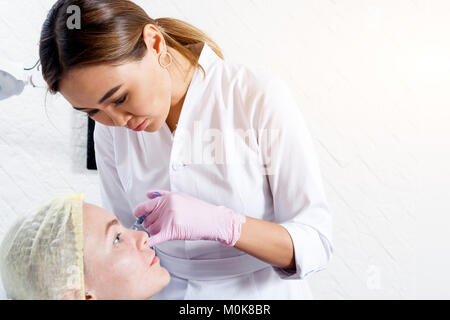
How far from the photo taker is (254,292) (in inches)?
37.5

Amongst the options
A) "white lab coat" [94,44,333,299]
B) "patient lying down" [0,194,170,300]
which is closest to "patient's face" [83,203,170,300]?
"patient lying down" [0,194,170,300]

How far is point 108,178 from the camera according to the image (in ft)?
3.46

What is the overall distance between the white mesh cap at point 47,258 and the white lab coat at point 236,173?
26 centimetres

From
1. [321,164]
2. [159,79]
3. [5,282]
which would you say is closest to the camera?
[5,282]

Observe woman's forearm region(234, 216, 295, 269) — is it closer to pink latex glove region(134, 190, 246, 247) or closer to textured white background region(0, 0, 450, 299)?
pink latex glove region(134, 190, 246, 247)

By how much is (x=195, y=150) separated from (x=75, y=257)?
1.15 ft

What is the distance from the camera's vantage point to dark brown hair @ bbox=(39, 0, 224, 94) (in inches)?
30.0

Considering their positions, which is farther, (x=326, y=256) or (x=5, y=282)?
(x=326, y=256)

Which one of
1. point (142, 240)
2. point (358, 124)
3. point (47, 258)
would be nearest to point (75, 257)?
point (47, 258)

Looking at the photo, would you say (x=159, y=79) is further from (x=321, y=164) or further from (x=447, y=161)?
(x=447, y=161)

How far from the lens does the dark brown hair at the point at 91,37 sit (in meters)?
0.76

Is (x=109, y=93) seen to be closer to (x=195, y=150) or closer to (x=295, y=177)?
(x=195, y=150)
